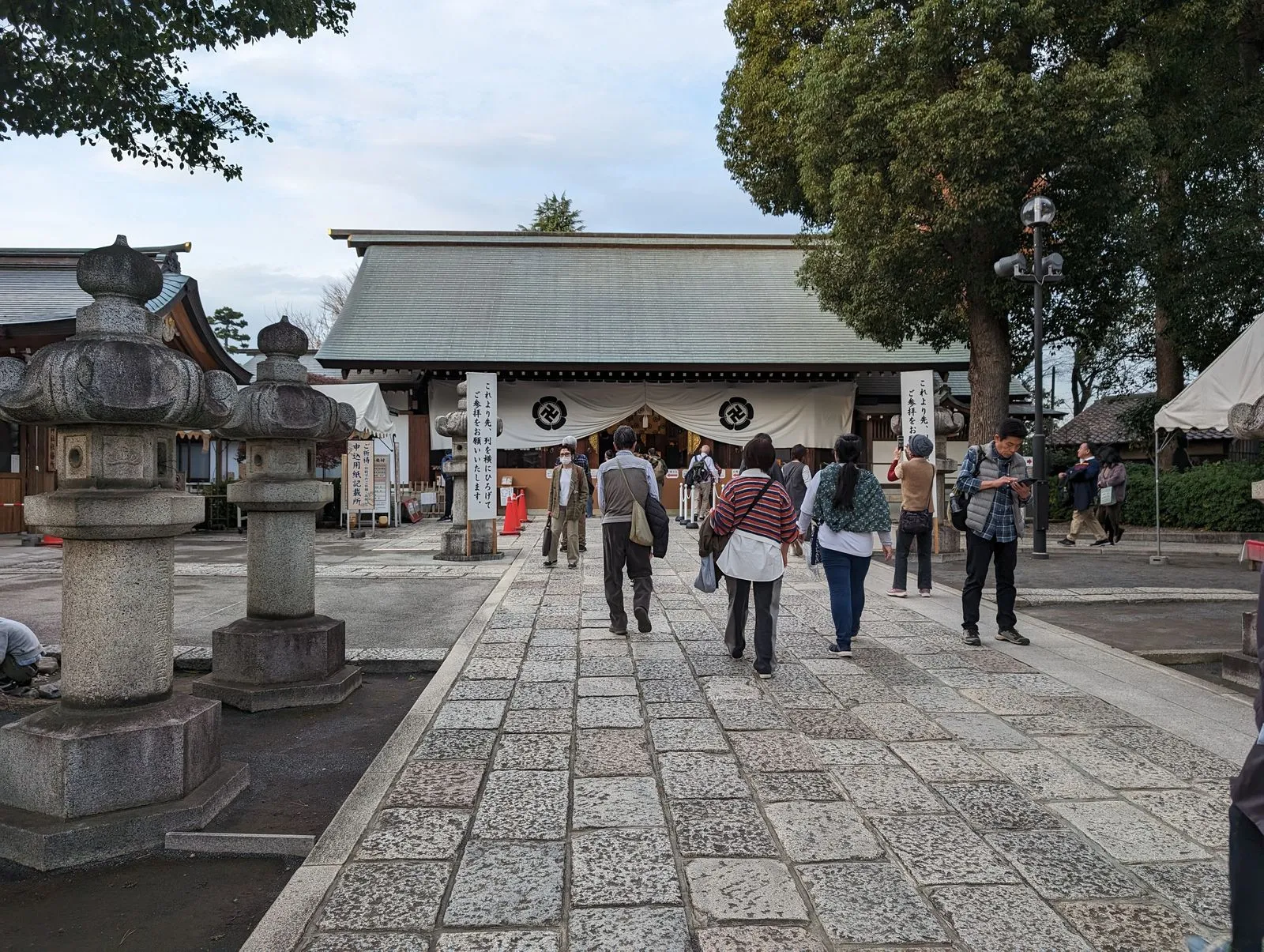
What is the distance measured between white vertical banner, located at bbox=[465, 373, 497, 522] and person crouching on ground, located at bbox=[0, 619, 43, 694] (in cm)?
664

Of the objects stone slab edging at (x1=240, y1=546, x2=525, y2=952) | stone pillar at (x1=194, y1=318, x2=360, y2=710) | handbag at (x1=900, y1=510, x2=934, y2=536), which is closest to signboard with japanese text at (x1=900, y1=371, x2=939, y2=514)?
handbag at (x1=900, y1=510, x2=934, y2=536)

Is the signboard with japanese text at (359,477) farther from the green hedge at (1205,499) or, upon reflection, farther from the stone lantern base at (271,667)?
the green hedge at (1205,499)

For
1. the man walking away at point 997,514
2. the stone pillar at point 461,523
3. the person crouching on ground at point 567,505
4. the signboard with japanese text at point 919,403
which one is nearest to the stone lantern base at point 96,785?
the man walking away at point 997,514

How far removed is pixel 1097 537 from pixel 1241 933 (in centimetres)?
1324

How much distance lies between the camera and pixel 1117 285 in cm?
1410

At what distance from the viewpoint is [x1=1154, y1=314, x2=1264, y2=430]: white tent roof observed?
8.21 metres

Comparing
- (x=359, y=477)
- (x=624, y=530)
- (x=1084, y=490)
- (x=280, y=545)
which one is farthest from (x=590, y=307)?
(x=280, y=545)

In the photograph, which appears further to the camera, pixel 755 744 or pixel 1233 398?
pixel 1233 398

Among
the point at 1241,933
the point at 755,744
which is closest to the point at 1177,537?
the point at 755,744

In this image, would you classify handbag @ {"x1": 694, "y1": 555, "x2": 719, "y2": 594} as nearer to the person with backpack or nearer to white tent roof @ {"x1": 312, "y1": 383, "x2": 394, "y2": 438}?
the person with backpack

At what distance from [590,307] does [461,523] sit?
9.63 m

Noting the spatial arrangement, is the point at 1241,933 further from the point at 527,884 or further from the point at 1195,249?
the point at 1195,249

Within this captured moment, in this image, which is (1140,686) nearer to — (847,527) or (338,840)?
(847,527)

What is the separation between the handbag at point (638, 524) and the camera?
6539 millimetres
